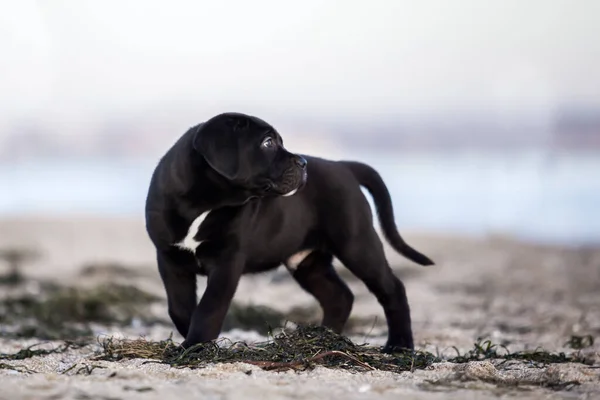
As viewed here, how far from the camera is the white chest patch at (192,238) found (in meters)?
5.13

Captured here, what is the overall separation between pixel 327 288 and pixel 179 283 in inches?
46.3

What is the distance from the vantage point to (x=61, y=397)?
12.2 ft

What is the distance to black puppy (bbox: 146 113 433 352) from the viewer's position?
5.11 meters

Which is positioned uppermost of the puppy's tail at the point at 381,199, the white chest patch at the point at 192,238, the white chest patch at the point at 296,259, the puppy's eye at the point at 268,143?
the puppy's eye at the point at 268,143

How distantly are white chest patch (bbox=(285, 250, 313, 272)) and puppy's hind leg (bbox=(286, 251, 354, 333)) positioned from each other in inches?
2.2

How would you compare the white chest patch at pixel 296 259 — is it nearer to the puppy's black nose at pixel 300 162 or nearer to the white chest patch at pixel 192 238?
the puppy's black nose at pixel 300 162

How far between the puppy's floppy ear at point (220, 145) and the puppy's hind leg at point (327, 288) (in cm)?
123

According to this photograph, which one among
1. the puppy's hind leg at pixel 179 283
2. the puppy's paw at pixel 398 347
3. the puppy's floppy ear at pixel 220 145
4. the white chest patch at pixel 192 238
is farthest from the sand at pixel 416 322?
the puppy's floppy ear at pixel 220 145

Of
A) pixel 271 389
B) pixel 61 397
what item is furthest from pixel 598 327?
pixel 61 397

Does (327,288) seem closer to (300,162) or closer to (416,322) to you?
(300,162)

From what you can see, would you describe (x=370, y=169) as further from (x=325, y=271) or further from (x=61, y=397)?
(x=61, y=397)

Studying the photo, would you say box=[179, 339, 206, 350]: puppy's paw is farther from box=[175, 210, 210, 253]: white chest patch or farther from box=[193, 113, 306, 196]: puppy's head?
box=[193, 113, 306, 196]: puppy's head

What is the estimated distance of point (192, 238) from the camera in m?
5.13

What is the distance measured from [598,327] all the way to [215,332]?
3478mm
